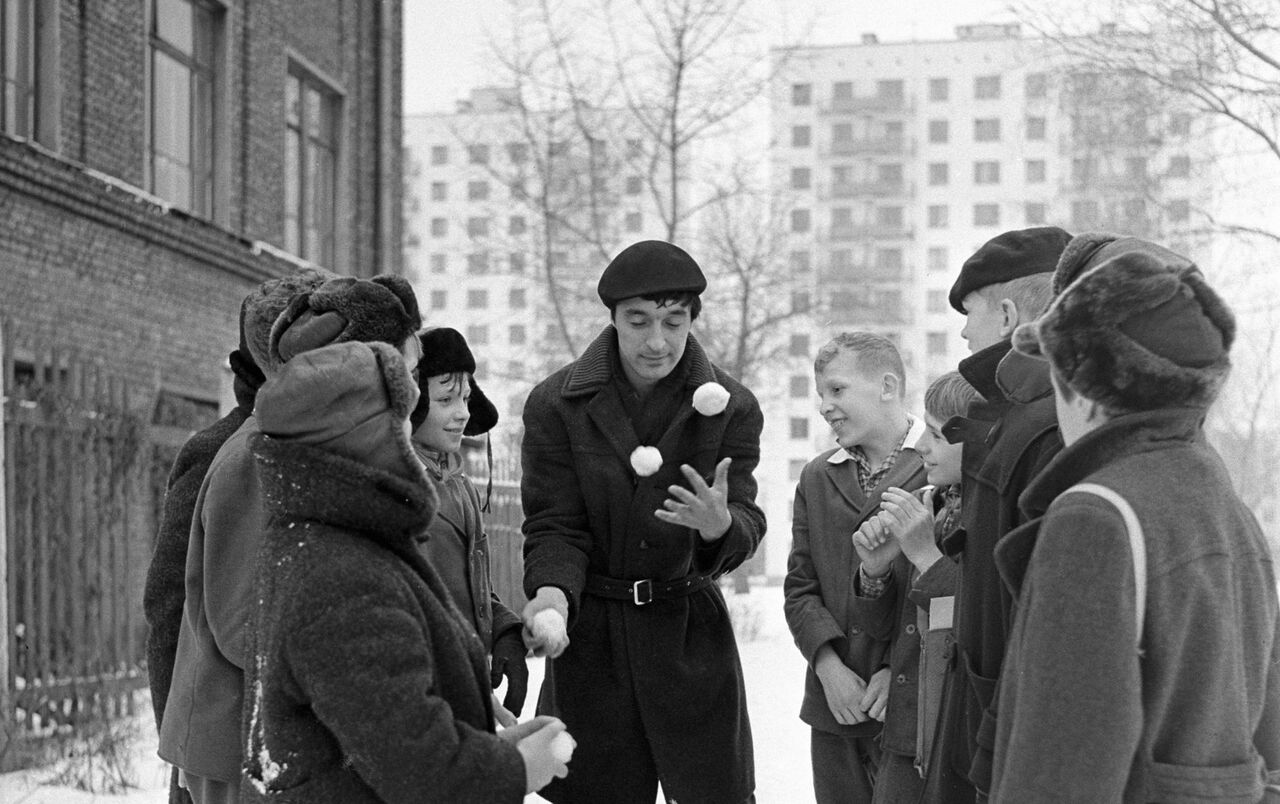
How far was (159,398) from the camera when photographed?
11.0 metres

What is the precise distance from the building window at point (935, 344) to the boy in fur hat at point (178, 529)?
7396 centimetres

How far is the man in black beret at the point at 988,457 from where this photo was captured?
8.85 ft

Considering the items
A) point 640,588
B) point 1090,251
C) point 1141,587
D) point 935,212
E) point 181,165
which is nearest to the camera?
point 1141,587

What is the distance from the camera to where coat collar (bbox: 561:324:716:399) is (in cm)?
376

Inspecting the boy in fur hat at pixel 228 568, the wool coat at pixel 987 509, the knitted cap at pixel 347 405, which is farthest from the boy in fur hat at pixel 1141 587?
the boy in fur hat at pixel 228 568

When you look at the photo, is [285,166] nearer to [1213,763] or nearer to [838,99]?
[1213,763]

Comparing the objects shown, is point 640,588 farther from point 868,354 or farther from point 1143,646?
point 1143,646

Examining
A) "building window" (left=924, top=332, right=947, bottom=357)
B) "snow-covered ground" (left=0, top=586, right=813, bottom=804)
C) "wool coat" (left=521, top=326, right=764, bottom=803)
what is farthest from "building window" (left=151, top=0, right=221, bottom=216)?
"building window" (left=924, top=332, right=947, bottom=357)

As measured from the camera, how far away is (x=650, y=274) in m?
3.65

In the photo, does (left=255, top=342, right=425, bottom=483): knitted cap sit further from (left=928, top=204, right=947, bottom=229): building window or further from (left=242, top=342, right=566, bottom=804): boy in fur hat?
(left=928, top=204, right=947, bottom=229): building window

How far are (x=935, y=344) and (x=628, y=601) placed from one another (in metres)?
74.4

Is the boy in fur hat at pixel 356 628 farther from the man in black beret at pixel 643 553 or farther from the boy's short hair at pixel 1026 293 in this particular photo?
the boy's short hair at pixel 1026 293

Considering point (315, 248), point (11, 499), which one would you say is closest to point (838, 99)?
point (315, 248)

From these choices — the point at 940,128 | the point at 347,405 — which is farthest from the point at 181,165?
the point at 940,128
